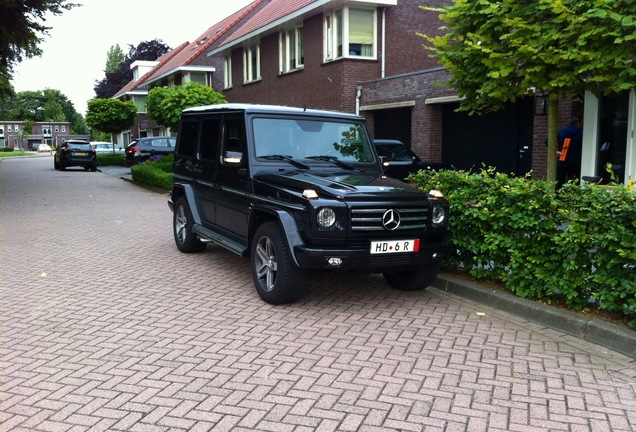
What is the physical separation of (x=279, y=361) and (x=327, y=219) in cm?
143

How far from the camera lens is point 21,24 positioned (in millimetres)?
15414

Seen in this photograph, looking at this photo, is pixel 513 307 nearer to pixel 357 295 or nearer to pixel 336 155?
pixel 357 295

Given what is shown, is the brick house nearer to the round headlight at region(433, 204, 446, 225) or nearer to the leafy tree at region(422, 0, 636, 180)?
the leafy tree at region(422, 0, 636, 180)

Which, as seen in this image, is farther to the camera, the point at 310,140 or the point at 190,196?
the point at 190,196

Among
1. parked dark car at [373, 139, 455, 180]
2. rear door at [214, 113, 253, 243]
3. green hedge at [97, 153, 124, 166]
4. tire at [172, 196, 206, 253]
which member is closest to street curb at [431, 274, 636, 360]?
rear door at [214, 113, 253, 243]

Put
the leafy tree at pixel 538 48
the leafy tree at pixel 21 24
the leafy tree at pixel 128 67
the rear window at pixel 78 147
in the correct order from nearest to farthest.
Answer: the leafy tree at pixel 538 48, the leafy tree at pixel 21 24, the rear window at pixel 78 147, the leafy tree at pixel 128 67

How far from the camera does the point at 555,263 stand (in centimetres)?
536

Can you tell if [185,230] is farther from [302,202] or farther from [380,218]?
[380,218]

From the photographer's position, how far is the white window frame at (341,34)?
21172 millimetres

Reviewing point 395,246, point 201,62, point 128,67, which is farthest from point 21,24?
point 128,67

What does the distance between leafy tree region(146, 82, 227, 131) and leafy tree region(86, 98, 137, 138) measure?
17.7 meters

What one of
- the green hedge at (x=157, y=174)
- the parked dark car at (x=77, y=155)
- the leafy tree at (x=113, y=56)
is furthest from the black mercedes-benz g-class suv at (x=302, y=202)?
the leafy tree at (x=113, y=56)

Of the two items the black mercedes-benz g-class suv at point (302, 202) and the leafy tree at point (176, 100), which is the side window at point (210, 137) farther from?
the leafy tree at point (176, 100)

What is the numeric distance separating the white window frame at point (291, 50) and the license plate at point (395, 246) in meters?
19.5
